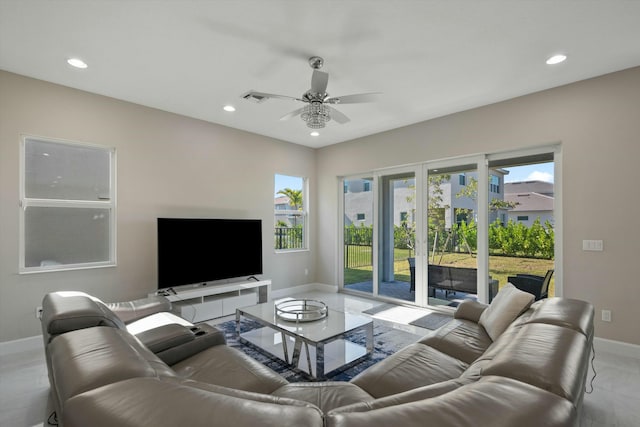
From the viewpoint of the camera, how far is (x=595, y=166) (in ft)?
10.5

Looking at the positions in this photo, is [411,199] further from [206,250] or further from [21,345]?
[21,345]

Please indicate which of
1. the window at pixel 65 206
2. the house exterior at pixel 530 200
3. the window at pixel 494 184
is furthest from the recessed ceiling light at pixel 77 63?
the house exterior at pixel 530 200

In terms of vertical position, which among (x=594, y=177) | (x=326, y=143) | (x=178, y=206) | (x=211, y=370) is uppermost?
(x=326, y=143)

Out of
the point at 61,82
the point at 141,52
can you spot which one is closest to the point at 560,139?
the point at 141,52

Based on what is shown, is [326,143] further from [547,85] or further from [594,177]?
[594,177]

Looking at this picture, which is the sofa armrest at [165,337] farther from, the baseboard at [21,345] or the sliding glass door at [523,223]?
the sliding glass door at [523,223]

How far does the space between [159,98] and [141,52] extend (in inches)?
42.0

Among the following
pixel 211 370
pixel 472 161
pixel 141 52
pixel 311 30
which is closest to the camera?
pixel 211 370

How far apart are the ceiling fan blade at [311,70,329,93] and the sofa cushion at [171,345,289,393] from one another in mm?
2180

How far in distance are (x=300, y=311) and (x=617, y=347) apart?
125 inches

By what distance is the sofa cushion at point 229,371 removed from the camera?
65.9 inches

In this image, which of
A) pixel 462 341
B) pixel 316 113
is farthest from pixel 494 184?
pixel 316 113

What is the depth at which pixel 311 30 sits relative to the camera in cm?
239

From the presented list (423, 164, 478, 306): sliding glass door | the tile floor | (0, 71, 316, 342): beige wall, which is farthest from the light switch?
(0, 71, 316, 342): beige wall
